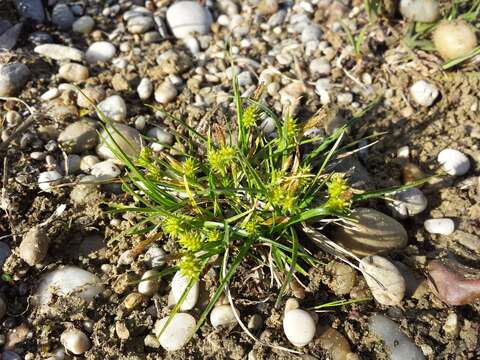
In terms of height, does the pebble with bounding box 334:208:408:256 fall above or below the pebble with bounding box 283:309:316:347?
above

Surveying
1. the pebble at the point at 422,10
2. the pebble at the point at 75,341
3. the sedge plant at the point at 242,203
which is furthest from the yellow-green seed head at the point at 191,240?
the pebble at the point at 422,10

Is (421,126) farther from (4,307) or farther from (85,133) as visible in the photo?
(4,307)

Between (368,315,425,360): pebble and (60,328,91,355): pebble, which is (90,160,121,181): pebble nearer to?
(60,328,91,355): pebble

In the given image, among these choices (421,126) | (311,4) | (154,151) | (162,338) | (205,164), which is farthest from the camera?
(311,4)

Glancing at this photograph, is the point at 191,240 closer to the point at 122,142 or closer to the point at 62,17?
the point at 122,142

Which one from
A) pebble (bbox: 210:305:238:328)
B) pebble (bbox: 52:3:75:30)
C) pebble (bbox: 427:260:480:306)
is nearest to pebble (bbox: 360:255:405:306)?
pebble (bbox: 427:260:480:306)

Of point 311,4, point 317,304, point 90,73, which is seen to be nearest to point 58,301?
point 317,304

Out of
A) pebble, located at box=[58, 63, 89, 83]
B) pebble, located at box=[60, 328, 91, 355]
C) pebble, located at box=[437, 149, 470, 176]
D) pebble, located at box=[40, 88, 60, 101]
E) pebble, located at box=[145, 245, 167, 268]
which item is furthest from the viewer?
pebble, located at box=[58, 63, 89, 83]

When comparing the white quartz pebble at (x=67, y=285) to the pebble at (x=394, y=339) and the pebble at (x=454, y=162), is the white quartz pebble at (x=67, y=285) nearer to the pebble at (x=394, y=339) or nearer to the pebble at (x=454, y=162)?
the pebble at (x=394, y=339)
